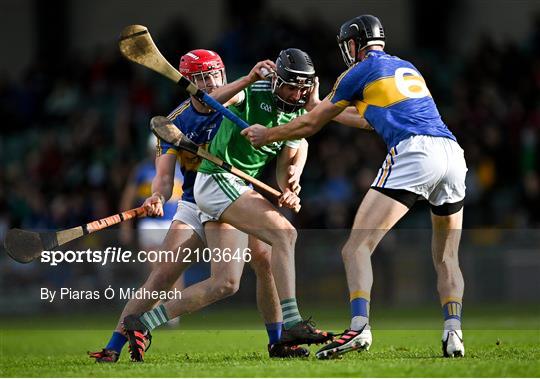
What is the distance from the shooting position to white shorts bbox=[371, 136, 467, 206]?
23.9ft

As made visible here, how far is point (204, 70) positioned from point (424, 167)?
191cm

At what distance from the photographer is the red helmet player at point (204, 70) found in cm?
834

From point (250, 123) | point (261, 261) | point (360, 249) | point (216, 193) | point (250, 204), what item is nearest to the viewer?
point (360, 249)

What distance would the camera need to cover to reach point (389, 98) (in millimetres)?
7352

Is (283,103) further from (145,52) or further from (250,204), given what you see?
(145,52)

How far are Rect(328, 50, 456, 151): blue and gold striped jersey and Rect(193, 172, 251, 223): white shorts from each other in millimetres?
894

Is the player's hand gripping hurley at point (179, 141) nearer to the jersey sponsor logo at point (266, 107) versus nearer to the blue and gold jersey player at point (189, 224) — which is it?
the blue and gold jersey player at point (189, 224)

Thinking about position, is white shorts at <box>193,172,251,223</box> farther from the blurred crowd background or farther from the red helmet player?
the blurred crowd background

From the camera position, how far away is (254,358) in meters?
7.76

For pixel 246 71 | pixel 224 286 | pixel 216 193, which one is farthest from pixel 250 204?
pixel 246 71

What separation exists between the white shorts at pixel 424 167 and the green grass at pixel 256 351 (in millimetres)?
1067

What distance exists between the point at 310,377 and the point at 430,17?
13.1m

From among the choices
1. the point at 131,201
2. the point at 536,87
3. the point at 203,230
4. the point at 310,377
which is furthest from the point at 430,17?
the point at 310,377

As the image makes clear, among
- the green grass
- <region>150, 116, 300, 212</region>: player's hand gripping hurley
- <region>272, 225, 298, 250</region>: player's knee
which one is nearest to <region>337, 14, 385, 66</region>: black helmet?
<region>150, 116, 300, 212</region>: player's hand gripping hurley
